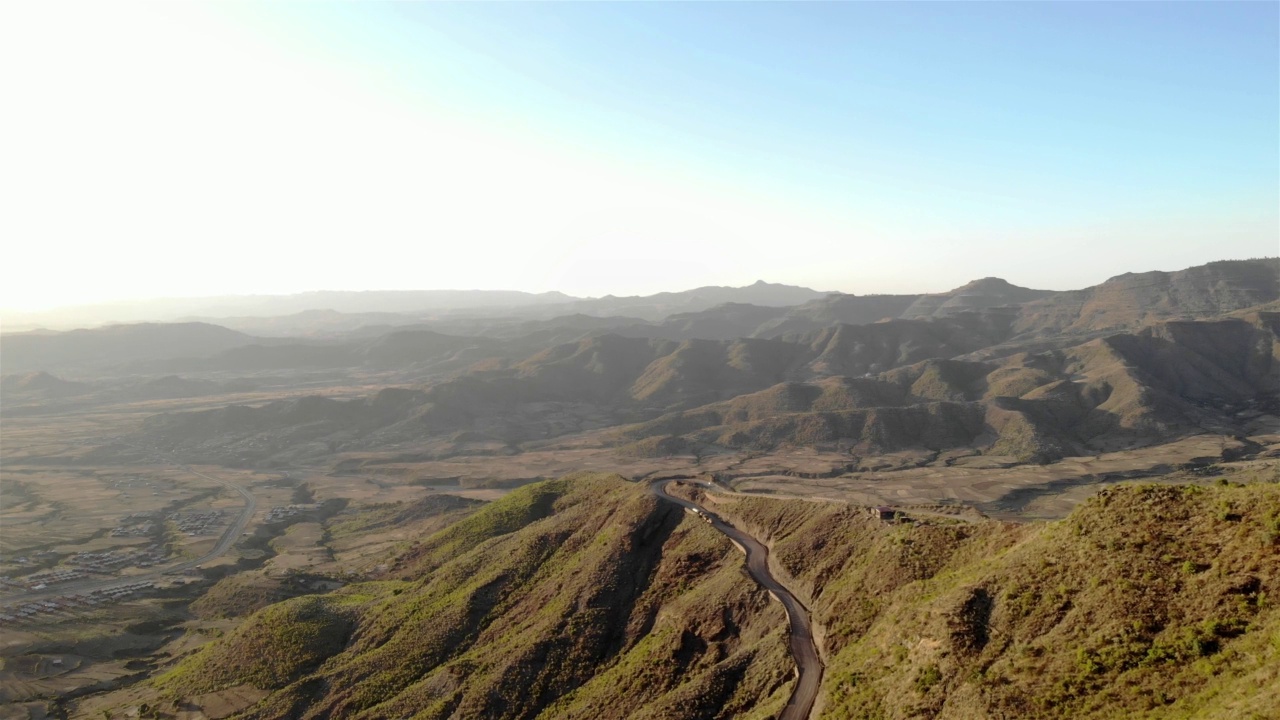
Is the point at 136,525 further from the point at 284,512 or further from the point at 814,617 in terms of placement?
the point at 814,617

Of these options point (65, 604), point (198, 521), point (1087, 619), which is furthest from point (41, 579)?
point (1087, 619)

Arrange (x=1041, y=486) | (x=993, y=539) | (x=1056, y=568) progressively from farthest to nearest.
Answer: (x=1041, y=486) → (x=993, y=539) → (x=1056, y=568)

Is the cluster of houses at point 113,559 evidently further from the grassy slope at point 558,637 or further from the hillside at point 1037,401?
the hillside at point 1037,401

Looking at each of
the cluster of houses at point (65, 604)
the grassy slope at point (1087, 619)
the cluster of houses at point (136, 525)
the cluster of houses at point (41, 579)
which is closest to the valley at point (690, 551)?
the grassy slope at point (1087, 619)

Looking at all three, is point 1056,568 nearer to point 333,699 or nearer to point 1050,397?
point 333,699

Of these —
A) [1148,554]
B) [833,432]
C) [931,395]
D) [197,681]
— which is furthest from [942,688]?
[931,395]

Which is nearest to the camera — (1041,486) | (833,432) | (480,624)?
(480,624)
